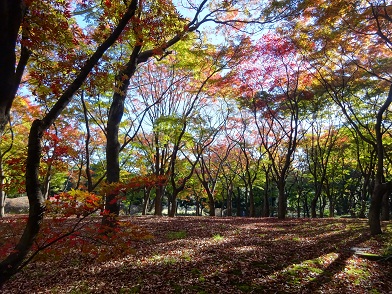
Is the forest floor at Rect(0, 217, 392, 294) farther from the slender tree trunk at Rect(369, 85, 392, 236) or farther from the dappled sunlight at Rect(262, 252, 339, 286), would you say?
the slender tree trunk at Rect(369, 85, 392, 236)

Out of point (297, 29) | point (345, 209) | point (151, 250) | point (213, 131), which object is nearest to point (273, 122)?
point (213, 131)

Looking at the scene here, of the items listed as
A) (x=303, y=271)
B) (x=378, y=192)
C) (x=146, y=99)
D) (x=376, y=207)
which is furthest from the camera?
(x=146, y=99)

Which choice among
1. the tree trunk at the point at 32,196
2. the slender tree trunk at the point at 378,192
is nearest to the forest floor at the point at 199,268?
the tree trunk at the point at 32,196

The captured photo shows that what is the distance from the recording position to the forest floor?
543 centimetres

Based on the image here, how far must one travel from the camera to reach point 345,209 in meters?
41.1

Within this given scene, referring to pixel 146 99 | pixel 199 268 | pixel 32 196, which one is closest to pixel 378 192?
pixel 199 268

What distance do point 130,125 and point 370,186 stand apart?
834 inches

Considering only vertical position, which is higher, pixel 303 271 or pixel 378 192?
pixel 378 192

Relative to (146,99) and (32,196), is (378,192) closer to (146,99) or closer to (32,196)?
(32,196)

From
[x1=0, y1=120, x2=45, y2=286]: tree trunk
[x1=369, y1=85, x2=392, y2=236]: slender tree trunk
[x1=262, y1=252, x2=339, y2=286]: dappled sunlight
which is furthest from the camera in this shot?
[x1=369, y1=85, x2=392, y2=236]: slender tree trunk

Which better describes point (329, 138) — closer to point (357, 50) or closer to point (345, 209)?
point (357, 50)

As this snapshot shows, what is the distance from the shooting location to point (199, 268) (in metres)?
6.47

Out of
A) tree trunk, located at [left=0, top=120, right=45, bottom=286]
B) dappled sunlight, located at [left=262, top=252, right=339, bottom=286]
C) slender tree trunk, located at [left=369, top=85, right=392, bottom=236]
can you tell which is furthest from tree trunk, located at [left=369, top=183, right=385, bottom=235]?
tree trunk, located at [left=0, top=120, right=45, bottom=286]

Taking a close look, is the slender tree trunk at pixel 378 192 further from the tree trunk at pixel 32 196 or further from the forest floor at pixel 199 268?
the tree trunk at pixel 32 196
